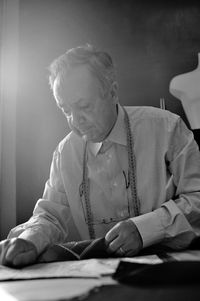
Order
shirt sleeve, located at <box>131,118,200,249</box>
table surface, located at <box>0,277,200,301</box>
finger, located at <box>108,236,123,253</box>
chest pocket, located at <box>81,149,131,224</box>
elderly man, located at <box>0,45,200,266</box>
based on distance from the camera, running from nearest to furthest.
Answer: table surface, located at <box>0,277,200,301</box>, finger, located at <box>108,236,123,253</box>, shirt sleeve, located at <box>131,118,200,249</box>, elderly man, located at <box>0,45,200,266</box>, chest pocket, located at <box>81,149,131,224</box>

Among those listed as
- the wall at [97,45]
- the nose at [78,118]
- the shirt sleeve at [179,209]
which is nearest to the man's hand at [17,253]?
the shirt sleeve at [179,209]

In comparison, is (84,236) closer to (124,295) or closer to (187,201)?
(187,201)

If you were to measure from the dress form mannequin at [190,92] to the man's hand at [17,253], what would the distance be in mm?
1559

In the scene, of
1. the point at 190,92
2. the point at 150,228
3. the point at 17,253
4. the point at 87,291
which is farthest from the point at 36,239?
the point at 190,92

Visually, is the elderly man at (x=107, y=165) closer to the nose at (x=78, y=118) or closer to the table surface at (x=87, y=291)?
the nose at (x=78, y=118)

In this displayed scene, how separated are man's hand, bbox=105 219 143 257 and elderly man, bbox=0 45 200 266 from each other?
114 mm

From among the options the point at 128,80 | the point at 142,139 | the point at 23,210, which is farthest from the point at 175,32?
the point at 23,210

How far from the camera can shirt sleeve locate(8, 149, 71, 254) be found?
4.27ft

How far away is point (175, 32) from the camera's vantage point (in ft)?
9.18

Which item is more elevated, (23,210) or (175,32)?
(175,32)

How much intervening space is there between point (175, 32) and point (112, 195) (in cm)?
173

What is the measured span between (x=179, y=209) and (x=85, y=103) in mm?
536

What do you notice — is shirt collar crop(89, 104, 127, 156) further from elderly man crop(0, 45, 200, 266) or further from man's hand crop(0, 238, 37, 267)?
man's hand crop(0, 238, 37, 267)

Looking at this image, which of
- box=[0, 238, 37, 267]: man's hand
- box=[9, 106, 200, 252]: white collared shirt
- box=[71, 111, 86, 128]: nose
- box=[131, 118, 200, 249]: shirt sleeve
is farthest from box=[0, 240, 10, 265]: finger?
box=[71, 111, 86, 128]: nose
